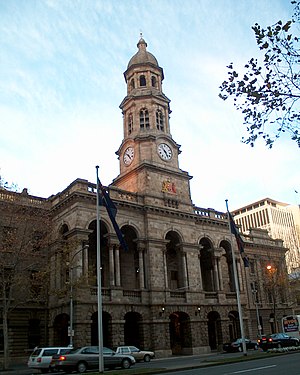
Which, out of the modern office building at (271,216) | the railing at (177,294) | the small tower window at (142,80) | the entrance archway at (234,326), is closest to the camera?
the railing at (177,294)

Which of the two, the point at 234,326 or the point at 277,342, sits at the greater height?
the point at 234,326

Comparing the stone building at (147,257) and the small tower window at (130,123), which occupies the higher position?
the small tower window at (130,123)

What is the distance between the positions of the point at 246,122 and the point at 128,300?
28950 mm

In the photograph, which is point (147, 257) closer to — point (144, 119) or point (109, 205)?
point (109, 205)

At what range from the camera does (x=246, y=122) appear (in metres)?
12.2

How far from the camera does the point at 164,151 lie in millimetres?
49250

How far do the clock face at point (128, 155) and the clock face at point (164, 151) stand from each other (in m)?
3.21

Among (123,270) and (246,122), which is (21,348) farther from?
(246,122)

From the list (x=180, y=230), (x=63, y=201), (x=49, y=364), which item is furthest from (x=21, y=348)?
(x=180, y=230)

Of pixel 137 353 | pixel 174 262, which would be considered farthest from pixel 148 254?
pixel 137 353

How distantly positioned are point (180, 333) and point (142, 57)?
33658mm

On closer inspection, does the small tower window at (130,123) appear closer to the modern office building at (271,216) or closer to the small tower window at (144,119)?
the small tower window at (144,119)

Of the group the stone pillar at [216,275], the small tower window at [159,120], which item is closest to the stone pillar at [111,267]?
the stone pillar at [216,275]

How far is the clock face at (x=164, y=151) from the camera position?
4874 cm
